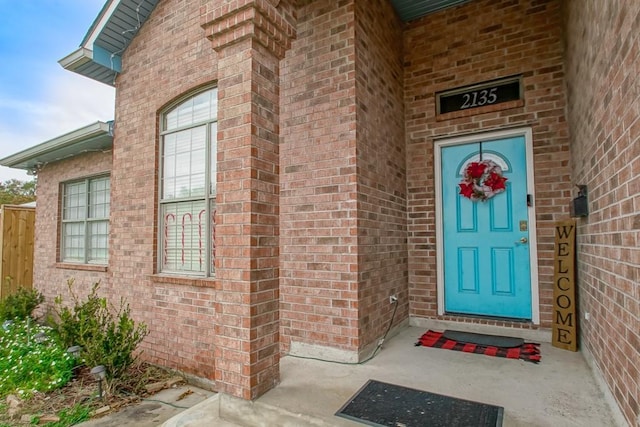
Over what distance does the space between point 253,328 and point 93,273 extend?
422cm

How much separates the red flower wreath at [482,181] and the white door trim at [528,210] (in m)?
0.27

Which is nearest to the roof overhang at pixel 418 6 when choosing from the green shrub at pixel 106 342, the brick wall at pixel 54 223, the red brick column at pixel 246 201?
the red brick column at pixel 246 201

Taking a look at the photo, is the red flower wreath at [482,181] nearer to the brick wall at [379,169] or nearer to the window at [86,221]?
the brick wall at [379,169]

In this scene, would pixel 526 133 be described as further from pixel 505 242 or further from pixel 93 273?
pixel 93 273

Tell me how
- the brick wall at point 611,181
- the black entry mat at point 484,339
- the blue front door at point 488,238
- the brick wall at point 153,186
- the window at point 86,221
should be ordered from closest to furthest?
the brick wall at point 611,181
the black entry mat at point 484,339
the blue front door at point 488,238
the brick wall at point 153,186
the window at point 86,221

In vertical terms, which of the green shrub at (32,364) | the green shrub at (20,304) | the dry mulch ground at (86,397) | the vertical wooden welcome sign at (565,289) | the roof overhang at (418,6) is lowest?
the dry mulch ground at (86,397)

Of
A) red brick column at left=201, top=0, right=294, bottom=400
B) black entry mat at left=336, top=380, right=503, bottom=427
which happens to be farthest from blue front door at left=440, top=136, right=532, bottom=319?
red brick column at left=201, top=0, right=294, bottom=400

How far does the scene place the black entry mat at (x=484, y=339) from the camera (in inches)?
132

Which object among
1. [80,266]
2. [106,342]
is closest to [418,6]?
[106,342]

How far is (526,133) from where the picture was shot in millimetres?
3697

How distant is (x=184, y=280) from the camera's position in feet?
13.1

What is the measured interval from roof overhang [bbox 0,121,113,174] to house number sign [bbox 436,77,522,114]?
15.0 feet

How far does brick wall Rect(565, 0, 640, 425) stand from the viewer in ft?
5.29

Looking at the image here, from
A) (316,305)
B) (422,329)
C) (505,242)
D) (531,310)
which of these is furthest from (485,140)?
(316,305)
